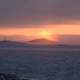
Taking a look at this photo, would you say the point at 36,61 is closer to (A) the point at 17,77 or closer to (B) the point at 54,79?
(B) the point at 54,79

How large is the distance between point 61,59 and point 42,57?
5.88 feet

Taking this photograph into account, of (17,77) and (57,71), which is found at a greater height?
(57,71)

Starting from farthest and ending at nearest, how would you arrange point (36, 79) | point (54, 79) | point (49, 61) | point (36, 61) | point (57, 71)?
point (36, 61), point (49, 61), point (57, 71), point (54, 79), point (36, 79)

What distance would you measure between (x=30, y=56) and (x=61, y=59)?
127 inches

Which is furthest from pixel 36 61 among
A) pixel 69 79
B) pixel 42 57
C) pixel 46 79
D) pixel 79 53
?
pixel 46 79

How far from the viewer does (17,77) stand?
2020 centimetres

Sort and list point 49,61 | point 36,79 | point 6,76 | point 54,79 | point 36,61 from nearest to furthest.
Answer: point 6,76, point 36,79, point 54,79, point 49,61, point 36,61

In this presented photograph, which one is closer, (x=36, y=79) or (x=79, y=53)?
(x=36, y=79)

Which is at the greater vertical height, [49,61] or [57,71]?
[49,61]

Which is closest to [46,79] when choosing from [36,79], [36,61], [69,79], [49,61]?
[36,79]

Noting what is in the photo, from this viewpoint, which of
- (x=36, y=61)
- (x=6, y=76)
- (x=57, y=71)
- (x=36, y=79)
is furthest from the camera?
(x=36, y=61)

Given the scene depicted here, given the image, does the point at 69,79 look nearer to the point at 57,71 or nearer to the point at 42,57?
the point at 57,71

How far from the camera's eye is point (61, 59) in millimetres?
44688

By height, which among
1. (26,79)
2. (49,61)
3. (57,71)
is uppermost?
(49,61)
